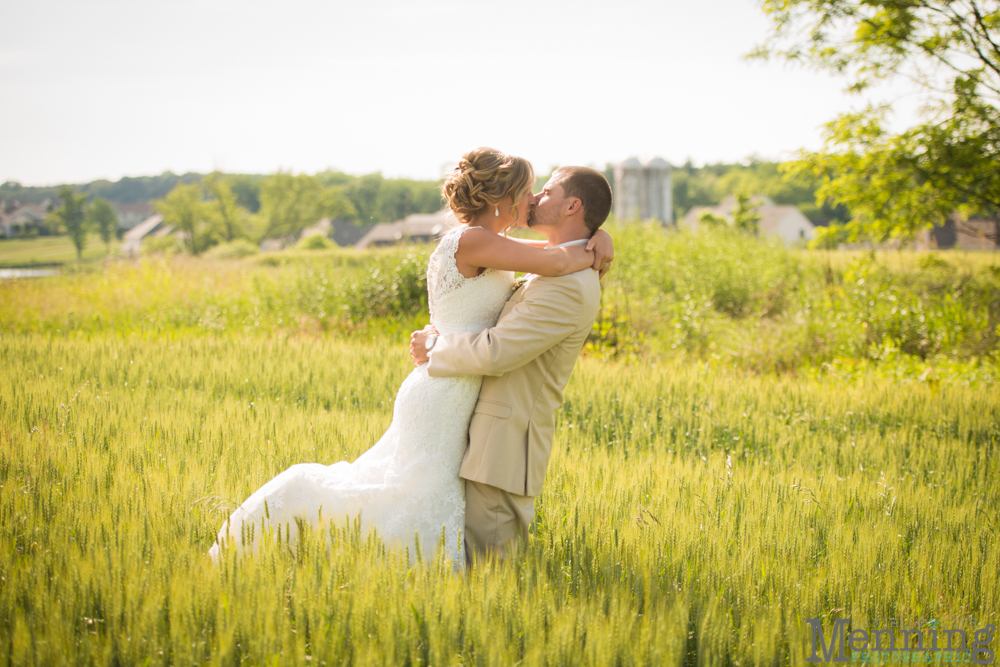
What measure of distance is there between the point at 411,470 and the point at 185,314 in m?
10.8

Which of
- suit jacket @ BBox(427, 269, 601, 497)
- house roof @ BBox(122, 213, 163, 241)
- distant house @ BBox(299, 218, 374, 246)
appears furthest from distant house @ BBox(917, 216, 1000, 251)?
house roof @ BBox(122, 213, 163, 241)

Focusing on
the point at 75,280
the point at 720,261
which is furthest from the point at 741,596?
the point at 75,280

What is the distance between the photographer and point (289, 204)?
65875 millimetres

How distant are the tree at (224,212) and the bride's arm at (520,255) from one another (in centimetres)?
6183

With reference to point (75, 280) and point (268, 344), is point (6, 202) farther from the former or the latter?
point (268, 344)

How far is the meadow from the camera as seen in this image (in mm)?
1929

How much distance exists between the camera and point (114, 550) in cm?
223

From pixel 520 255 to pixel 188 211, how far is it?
62180 mm

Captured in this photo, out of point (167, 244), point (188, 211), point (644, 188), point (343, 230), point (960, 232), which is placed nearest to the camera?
point (960, 232)

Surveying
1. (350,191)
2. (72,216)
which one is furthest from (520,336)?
(350,191)

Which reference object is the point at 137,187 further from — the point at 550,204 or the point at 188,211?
the point at 550,204

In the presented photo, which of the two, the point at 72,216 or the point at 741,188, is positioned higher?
the point at 741,188

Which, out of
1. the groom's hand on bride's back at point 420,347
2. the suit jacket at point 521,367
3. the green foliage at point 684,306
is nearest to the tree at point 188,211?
the green foliage at point 684,306

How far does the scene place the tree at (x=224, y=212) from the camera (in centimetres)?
5756
